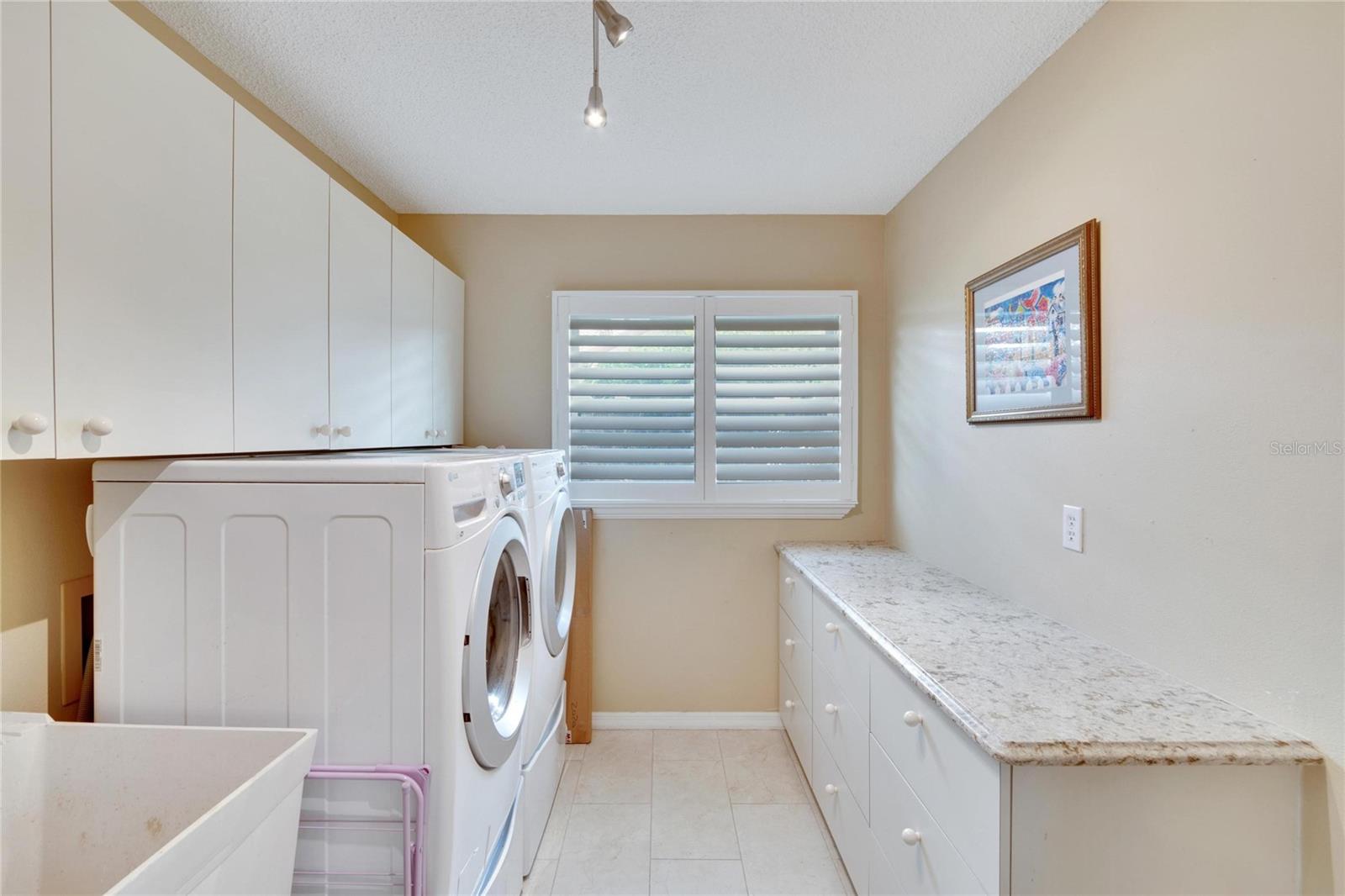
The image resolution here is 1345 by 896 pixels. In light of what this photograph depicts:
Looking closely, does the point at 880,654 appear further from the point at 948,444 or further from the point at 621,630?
the point at 621,630

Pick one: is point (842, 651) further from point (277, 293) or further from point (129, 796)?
point (277, 293)

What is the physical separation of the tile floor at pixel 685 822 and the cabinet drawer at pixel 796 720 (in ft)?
0.32

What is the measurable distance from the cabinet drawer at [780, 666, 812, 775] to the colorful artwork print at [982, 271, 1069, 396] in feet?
4.55

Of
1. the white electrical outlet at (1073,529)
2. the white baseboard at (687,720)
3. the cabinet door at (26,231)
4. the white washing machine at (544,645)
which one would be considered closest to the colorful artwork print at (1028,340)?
the white electrical outlet at (1073,529)

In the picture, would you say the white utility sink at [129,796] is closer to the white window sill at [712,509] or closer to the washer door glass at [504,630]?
the washer door glass at [504,630]

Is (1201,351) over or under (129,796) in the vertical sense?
over

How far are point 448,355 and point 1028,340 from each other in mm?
2151

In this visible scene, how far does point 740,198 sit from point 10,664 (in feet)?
8.47

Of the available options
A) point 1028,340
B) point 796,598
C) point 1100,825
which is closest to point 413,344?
point 796,598

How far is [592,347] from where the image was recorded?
2576 mm

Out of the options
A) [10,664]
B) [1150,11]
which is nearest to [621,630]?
[10,664]

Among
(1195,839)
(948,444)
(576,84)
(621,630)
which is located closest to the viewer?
(1195,839)

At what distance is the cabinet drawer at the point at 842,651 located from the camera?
1529 millimetres

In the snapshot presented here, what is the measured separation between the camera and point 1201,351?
1.12 meters
